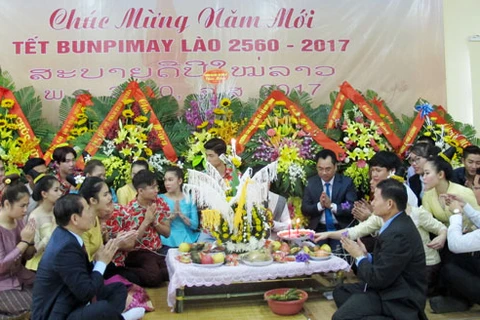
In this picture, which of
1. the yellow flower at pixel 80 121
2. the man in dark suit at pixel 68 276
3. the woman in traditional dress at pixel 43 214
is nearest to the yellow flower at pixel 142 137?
the yellow flower at pixel 80 121

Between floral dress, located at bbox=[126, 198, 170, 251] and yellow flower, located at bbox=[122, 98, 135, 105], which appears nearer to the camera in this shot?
floral dress, located at bbox=[126, 198, 170, 251]

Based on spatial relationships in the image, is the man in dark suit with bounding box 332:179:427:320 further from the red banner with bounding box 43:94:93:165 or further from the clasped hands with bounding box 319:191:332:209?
the red banner with bounding box 43:94:93:165

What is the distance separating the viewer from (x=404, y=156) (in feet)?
18.6

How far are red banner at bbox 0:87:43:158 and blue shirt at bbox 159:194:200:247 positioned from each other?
1547 millimetres

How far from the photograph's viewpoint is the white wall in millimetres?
Answer: 6465

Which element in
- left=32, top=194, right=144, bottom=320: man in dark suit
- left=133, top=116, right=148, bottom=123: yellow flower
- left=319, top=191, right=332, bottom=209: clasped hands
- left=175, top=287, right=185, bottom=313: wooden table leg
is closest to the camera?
left=32, top=194, right=144, bottom=320: man in dark suit

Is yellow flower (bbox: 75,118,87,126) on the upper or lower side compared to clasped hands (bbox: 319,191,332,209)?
upper

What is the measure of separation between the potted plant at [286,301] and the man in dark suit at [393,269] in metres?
0.54

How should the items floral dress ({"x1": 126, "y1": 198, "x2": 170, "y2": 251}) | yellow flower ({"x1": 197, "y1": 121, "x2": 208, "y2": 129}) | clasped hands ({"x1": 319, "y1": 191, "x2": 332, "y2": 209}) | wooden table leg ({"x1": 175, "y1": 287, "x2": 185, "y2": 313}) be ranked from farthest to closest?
1. yellow flower ({"x1": 197, "y1": 121, "x2": 208, "y2": 129})
2. clasped hands ({"x1": 319, "y1": 191, "x2": 332, "y2": 209})
3. floral dress ({"x1": 126, "y1": 198, "x2": 170, "y2": 251})
4. wooden table leg ({"x1": 175, "y1": 287, "x2": 185, "y2": 313})

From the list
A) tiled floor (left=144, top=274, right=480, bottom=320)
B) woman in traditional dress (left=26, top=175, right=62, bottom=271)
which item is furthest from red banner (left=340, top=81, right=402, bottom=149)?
woman in traditional dress (left=26, top=175, right=62, bottom=271)

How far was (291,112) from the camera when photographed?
18.2 feet

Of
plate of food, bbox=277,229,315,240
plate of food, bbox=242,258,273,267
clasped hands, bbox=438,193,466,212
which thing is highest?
clasped hands, bbox=438,193,466,212

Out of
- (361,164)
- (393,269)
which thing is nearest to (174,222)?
(361,164)

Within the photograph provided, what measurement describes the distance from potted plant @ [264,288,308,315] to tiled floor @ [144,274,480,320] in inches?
1.8
